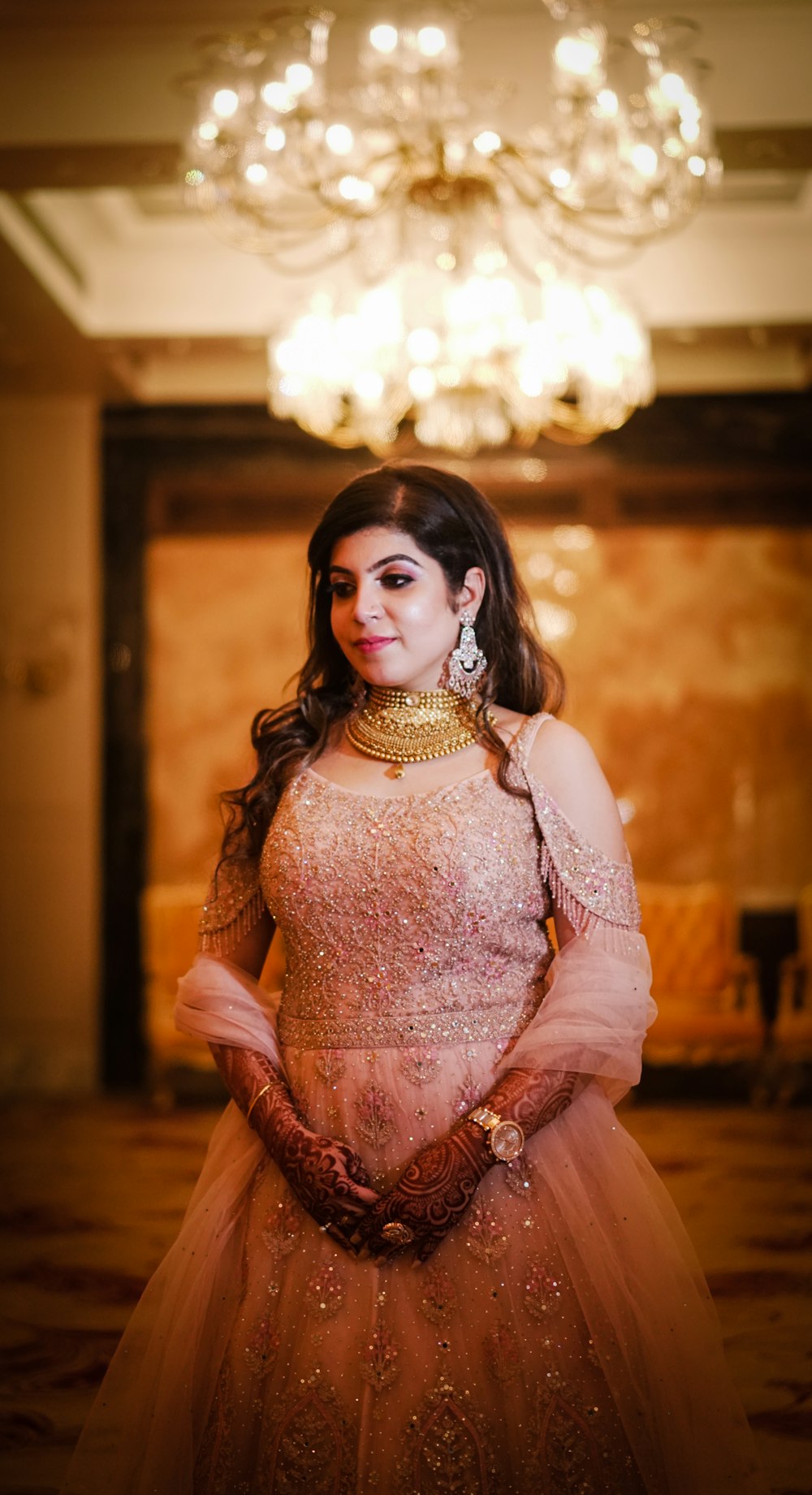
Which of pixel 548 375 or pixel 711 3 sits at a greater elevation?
pixel 711 3

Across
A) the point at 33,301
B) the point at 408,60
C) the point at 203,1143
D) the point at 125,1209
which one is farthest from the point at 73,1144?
the point at 408,60

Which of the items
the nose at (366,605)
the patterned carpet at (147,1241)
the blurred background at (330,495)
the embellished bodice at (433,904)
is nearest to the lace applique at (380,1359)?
the embellished bodice at (433,904)

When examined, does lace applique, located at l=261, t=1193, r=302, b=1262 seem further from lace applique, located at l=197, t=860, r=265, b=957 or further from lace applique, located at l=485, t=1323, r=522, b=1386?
lace applique, located at l=197, t=860, r=265, b=957

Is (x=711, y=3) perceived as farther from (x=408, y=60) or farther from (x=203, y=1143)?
(x=203, y=1143)

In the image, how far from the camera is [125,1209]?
486 centimetres

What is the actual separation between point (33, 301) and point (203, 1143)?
3704 mm

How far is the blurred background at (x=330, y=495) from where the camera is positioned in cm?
480

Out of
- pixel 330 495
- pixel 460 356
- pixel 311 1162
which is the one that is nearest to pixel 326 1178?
pixel 311 1162

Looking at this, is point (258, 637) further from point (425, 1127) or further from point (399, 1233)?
point (399, 1233)

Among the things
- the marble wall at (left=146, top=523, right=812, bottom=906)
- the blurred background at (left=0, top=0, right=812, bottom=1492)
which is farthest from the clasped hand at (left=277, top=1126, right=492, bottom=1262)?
the marble wall at (left=146, top=523, right=812, bottom=906)

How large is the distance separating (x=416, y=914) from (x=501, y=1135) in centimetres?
33

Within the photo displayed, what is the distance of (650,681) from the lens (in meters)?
7.38

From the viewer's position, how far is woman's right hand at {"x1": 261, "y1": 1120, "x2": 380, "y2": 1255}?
73.7 inches

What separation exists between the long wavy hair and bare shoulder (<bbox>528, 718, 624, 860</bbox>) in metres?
0.06
